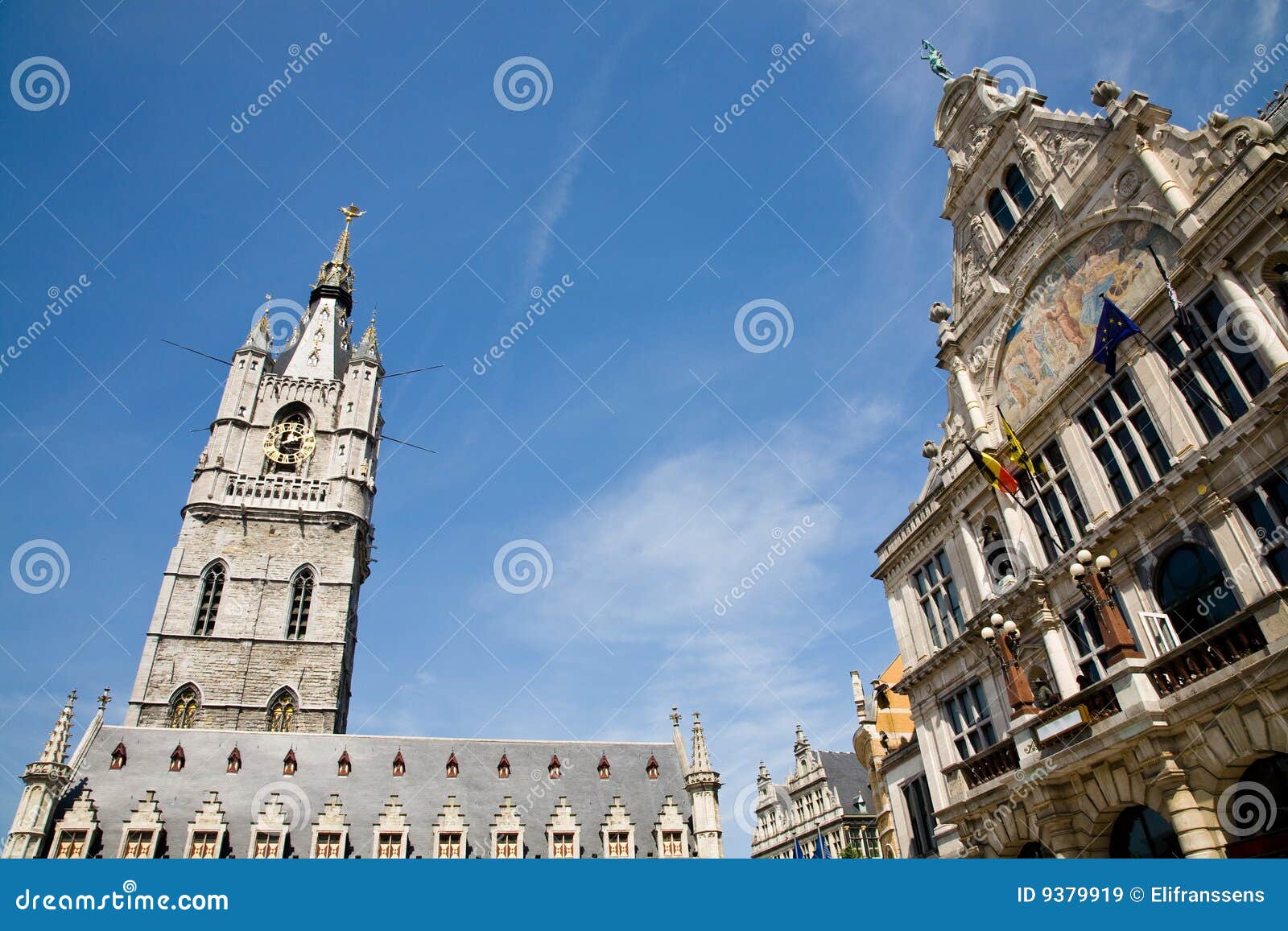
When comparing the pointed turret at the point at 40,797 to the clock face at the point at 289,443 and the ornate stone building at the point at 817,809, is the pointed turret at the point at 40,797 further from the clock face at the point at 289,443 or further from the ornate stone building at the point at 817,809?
the ornate stone building at the point at 817,809

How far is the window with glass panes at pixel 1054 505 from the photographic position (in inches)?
757

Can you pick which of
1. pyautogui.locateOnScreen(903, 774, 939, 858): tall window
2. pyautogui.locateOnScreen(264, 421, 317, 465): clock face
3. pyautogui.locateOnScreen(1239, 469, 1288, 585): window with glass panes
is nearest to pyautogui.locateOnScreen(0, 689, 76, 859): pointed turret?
pyautogui.locateOnScreen(264, 421, 317, 465): clock face

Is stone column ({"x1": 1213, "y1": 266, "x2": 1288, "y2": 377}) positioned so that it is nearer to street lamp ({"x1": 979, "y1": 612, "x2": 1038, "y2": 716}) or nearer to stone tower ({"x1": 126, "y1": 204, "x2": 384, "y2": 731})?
street lamp ({"x1": 979, "y1": 612, "x2": 1038, "y2": 716})

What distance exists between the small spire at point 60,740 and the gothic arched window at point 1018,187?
4234 centimetres

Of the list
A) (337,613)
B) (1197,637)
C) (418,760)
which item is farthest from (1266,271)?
(337,613)

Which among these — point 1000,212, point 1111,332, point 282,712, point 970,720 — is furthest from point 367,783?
point 1000,212

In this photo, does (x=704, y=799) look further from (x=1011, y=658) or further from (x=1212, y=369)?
(x=1212, y=369)

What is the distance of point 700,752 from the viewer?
39406mm

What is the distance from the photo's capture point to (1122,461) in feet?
58.9

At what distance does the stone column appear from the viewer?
47.1ft

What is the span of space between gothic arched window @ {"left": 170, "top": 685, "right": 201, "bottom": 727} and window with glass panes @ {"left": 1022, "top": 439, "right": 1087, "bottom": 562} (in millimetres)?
42311

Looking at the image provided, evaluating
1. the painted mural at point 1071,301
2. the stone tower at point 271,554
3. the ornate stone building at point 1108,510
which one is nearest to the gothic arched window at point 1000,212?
the ornate stone building at point 1108,510

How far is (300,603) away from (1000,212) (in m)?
43.2
